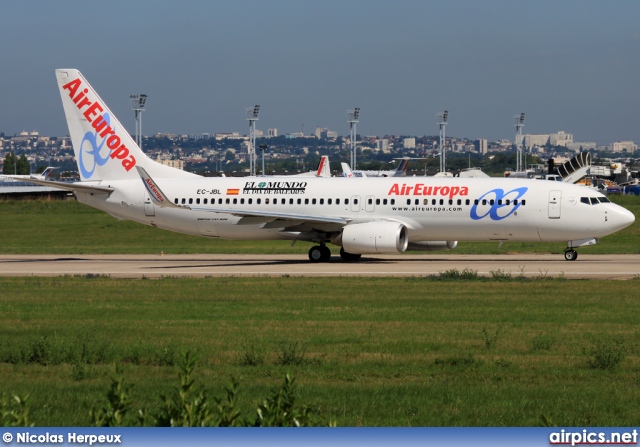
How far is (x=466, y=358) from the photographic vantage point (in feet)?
56.2

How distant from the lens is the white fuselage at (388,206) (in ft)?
129

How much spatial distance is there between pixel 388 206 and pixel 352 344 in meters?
22.3

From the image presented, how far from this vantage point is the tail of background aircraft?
44.1 metres

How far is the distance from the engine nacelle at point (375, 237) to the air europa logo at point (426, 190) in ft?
5.13

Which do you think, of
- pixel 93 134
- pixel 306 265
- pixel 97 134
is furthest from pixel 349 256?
pixel 93 134

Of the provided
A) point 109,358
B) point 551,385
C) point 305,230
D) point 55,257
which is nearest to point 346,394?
point 551,385

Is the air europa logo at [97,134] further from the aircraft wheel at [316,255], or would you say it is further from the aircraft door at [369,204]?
the aircraft door at [369,204]

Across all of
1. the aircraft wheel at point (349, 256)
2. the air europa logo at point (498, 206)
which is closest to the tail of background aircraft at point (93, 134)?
the aircraft wheel at point (349, 256)

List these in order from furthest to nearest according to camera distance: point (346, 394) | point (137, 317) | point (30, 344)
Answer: point (137, 317), point (30, 344), point (346, 394)

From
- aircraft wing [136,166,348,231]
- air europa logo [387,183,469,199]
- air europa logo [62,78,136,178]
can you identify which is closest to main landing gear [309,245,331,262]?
aircraft wing [136,166,348,231]

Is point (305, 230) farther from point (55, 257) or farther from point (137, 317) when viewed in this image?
point (137, 317)

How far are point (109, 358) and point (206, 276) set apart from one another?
57.6ft

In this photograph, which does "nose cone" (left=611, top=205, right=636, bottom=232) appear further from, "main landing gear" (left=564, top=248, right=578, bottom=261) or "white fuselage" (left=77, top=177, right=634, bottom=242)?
"main landing gear" (left=564, top=248, right=578, bottom=261)

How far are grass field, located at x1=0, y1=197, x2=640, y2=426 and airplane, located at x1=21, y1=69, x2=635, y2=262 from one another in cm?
783
